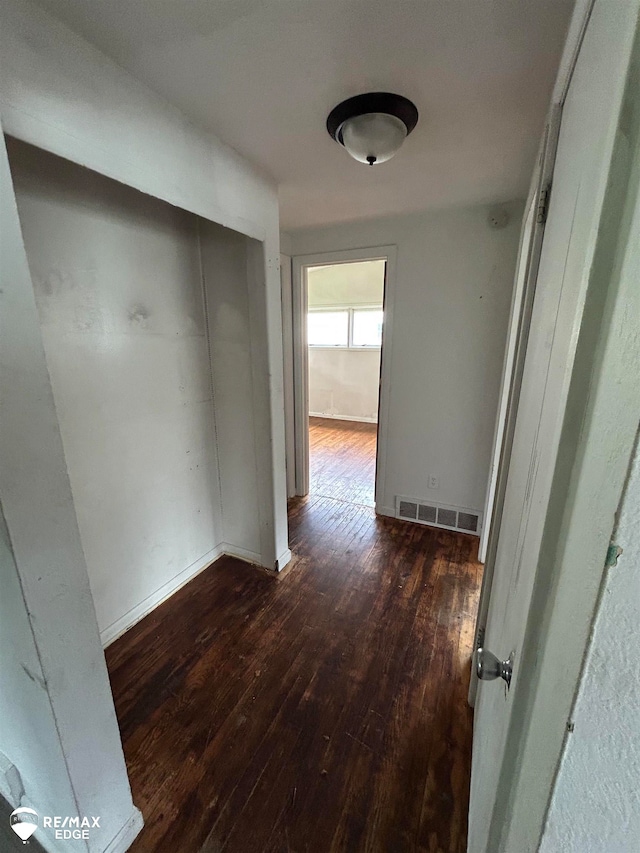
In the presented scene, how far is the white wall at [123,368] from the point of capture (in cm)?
137

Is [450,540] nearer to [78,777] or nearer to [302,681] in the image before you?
[302,681]

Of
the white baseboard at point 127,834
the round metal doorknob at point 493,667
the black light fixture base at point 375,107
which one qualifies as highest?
the black light fixture base at point 375,107

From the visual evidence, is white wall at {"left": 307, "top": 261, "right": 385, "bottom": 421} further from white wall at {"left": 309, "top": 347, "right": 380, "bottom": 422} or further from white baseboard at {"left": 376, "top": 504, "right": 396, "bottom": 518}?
white baseboard at {"left": 376, "top": 504, "right": 396, "bottom": 518}

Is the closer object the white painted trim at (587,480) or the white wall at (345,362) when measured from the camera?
the white painted trim at (587,480)

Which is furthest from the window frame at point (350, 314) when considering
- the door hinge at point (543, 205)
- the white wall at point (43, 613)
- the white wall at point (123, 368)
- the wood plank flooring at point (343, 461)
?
the white wall at point (43, 613)

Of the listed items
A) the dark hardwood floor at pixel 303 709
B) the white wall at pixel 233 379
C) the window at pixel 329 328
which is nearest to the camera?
the dark hardwood floor at pixel 303 709

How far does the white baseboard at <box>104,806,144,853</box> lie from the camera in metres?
1.00

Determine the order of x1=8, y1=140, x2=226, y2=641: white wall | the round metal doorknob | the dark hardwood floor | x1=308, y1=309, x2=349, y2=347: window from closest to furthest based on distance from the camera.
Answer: the round metal doorknob < the dark hardwood floor < x1=8, y1=140, x2=226, y2=641: white wall < x1=308, y1=309, x2=349, y2=347: window

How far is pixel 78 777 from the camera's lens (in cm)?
89

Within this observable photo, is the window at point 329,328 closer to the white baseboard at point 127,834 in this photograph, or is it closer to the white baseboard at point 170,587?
the white baseboard at point 170,587

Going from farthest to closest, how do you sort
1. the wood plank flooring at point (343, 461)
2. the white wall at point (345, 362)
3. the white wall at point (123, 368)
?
the white wall at point (345, 362) < the wood plank flooring at point (343, 461) < the white wall at point (123, 368)

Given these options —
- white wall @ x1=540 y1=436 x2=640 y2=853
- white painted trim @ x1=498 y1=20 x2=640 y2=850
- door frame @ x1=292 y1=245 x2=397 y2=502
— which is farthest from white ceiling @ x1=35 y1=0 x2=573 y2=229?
white wall @ x1=540 y1=436 x2=640 y2=853

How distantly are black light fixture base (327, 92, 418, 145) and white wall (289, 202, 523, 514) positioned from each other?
115cm

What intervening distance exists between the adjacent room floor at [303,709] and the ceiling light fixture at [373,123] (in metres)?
2.20
